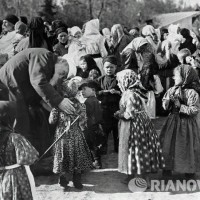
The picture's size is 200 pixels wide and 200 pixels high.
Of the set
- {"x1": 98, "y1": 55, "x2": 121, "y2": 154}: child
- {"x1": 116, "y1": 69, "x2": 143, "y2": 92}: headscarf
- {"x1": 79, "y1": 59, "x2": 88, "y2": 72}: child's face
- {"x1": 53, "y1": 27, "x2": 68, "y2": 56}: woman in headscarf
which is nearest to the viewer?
{"x1": 116, "y1": 69, "x2": 143, "y2": 92}: headscarf

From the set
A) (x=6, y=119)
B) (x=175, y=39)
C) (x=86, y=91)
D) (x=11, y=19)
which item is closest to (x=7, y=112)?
(x=6, y=119)

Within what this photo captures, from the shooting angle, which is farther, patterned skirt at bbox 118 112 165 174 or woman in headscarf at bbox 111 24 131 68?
woman in headscarf at bbox 111 24 131 68

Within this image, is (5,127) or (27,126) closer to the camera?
(5,127)

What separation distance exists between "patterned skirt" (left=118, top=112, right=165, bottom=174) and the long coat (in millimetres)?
1076

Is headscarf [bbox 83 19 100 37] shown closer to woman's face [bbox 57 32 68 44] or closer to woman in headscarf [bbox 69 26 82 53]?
woman in headscarf [bbox 69 26 82 53]

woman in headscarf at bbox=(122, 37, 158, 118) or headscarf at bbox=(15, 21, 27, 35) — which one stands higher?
headscarf at bbox=(15, 21, 27, 35)

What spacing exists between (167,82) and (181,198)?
3867mm

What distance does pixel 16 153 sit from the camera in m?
3.33

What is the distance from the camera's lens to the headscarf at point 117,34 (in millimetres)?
7895

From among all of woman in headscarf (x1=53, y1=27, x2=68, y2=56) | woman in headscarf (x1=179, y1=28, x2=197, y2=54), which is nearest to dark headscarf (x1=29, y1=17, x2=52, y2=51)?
woman in headscarf (x1=53, y1=27, x2=68, y2=56)

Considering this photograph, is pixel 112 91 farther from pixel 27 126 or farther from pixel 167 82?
pixel 167 82

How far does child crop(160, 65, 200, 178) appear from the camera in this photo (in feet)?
15.1

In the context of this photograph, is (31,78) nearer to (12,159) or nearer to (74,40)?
(12,159)

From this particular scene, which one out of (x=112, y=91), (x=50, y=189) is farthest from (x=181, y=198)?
(x=112, y=91)
